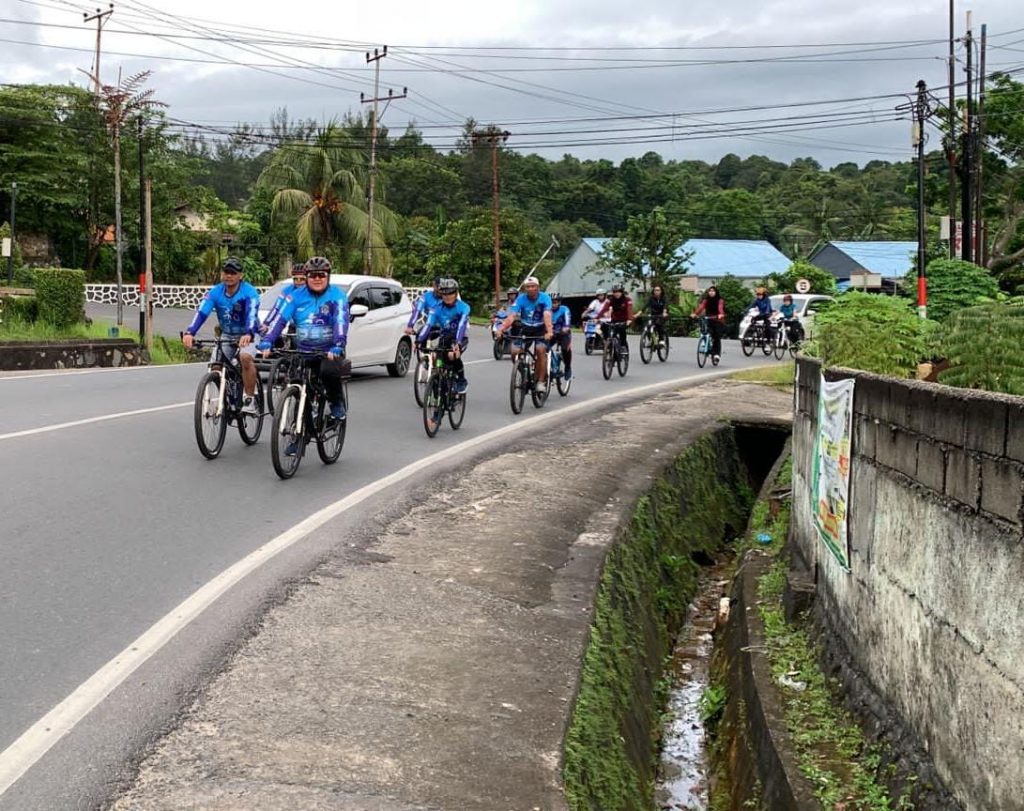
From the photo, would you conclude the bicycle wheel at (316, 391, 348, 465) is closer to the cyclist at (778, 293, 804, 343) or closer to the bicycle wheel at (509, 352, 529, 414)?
the bicycle wheel at (509, 352, 529, 414)

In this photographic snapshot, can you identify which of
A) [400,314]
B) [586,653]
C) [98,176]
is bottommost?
[586,653]

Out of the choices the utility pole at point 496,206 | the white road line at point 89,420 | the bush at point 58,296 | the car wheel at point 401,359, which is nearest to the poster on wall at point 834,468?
the white road line at point 89,420

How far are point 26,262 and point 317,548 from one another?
160ft

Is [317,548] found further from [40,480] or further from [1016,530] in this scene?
[1016,530]

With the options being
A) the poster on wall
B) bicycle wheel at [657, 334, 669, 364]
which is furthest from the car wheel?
the poster on wall

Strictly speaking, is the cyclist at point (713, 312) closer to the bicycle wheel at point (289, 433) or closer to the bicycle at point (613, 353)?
the bicycle at point (613, 353)

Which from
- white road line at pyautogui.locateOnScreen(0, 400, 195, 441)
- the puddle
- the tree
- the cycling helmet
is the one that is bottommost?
the puddle

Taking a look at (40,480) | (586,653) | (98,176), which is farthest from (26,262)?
(586,653)

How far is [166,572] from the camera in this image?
684cm

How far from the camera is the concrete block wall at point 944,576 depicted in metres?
4.03

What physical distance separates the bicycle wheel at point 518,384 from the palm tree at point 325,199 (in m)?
36.7

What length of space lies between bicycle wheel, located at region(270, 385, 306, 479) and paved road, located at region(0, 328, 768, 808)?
15 centimetres

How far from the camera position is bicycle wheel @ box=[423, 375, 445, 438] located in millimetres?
12891

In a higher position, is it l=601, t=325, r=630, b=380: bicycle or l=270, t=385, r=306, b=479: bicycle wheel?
l=601, t=325, r=630, b=380: bicycle
